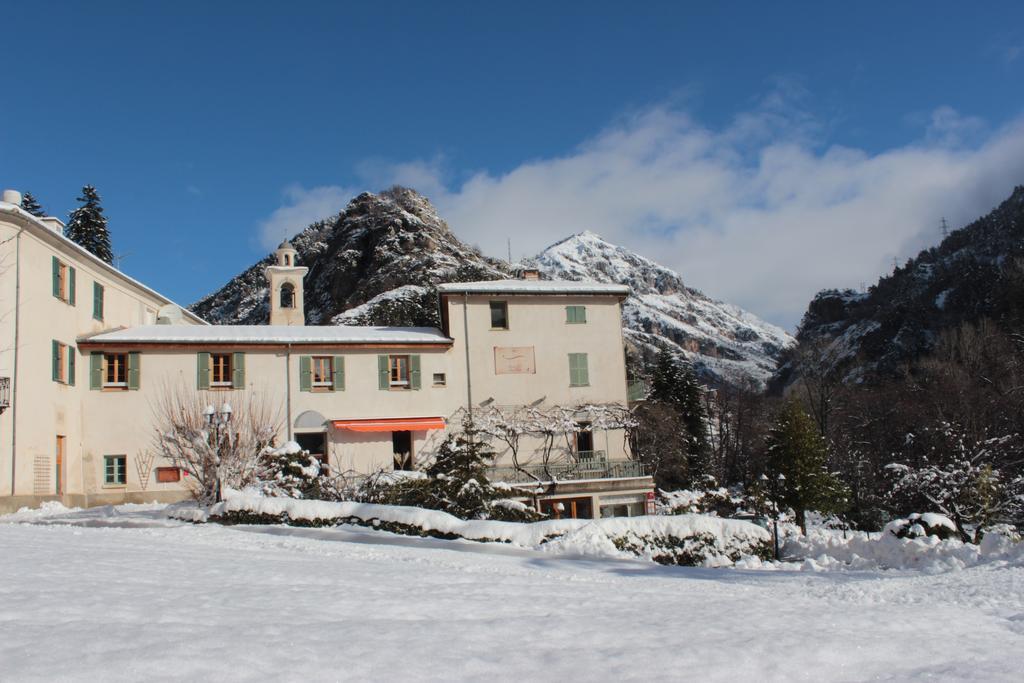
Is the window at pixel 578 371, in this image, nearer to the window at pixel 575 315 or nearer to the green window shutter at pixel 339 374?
the window at pixel 575 315

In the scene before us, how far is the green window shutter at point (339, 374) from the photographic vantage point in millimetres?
29266

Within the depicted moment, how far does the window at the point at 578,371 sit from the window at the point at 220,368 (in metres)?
12.7

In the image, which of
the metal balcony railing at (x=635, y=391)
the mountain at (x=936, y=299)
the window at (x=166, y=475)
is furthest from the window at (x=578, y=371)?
the mountain at (x=936, y=299)

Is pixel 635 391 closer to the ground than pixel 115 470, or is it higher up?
higher up

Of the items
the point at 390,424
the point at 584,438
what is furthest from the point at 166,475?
the point at 584,438

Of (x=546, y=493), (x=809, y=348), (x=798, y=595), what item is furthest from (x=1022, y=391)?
(x=798, y=595)

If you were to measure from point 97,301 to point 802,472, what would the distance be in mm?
24224

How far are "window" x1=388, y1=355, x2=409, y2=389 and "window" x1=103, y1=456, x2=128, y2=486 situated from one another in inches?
364

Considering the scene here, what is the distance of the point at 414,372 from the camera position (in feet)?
99.1

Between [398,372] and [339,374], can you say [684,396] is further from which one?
[339,374]

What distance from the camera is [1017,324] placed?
56.2m

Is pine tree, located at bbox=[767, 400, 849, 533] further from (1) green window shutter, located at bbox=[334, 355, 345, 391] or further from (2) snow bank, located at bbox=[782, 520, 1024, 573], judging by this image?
(1) green window shutter, located at bbox=[334, 355, 345, 391]

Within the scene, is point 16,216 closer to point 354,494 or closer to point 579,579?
point 354,494

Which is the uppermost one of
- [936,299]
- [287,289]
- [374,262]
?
[374,262]
